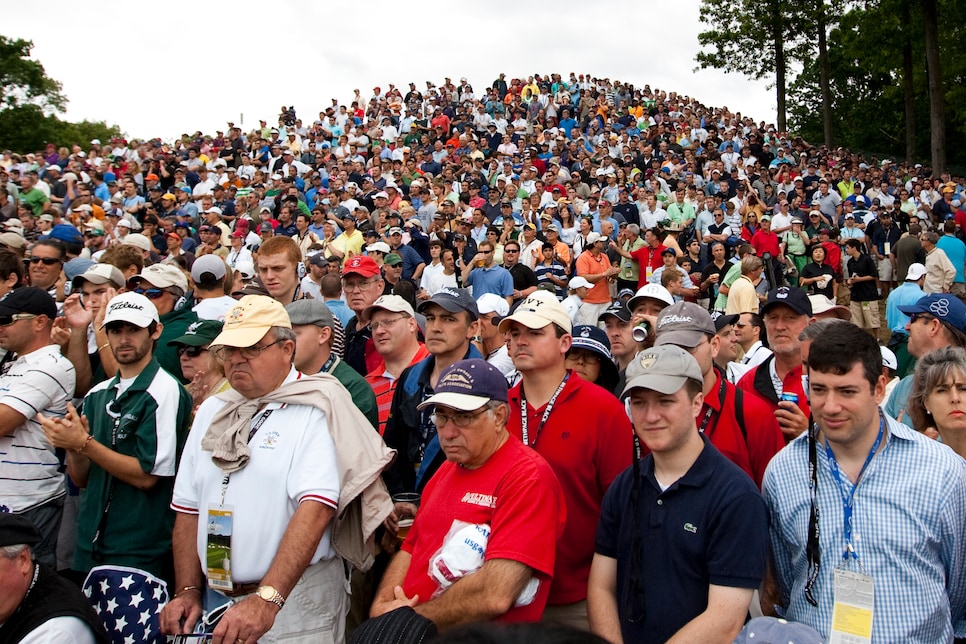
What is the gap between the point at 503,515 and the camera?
287 cm

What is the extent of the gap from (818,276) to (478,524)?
36.4 ft

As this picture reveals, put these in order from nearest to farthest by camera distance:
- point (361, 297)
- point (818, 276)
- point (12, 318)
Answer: point (12, 318)
point (361, 297)
point (818, 276)

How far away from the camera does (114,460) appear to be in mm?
3627

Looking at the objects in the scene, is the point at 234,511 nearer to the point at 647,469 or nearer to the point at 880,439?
the point at 647,469

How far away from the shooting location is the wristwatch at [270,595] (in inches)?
115

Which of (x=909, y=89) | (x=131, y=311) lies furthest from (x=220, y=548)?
(x=909, y=89)

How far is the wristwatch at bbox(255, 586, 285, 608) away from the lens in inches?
115

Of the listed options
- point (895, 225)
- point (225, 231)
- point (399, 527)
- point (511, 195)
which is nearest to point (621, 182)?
point (511, 195)

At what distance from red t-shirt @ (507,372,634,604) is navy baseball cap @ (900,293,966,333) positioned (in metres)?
2.37

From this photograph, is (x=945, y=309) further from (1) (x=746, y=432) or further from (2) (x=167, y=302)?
(2) (x=167, y=302)

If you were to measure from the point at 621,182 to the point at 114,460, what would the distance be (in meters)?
16.5

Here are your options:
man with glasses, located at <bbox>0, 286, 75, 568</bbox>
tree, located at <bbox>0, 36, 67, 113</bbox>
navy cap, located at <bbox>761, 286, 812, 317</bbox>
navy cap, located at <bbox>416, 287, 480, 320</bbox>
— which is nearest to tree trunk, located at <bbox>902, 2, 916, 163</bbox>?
navy cap, located at <bbox>761, 286, 812, 317</bbox>

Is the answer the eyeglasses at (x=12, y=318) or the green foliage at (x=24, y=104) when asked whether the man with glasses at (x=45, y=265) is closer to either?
the eyeglasses at (x=12, y=318)

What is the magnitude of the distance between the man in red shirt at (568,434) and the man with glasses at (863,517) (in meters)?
0.75
